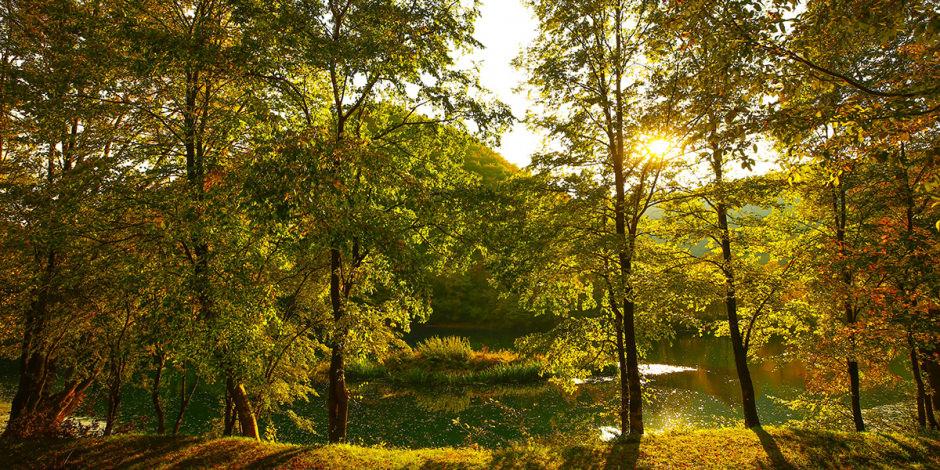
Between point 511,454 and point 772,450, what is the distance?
5.45m

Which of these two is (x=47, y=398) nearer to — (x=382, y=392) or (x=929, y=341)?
(x=382, y=392)

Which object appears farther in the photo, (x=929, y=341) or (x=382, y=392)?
(x=382, y=392)

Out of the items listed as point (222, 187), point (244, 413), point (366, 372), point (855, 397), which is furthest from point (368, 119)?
point (366, 372)

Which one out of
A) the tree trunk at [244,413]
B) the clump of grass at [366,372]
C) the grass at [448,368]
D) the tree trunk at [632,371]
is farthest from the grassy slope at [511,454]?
the clump of grass at [366,372]

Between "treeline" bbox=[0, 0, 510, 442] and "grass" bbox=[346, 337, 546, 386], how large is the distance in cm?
1386

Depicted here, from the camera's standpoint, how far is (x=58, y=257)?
10.4 meters

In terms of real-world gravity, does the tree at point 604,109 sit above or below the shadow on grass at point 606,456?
above

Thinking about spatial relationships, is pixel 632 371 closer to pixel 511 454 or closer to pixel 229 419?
pixel 511 454

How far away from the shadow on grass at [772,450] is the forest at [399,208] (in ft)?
0.21

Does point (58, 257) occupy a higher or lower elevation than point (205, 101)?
lower

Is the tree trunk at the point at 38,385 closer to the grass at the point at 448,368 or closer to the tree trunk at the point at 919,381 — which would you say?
the grass at the point at 448,368

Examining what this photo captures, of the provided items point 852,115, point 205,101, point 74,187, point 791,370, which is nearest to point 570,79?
point 852,115

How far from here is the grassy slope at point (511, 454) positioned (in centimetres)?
829

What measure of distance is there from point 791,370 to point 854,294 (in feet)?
70.3
